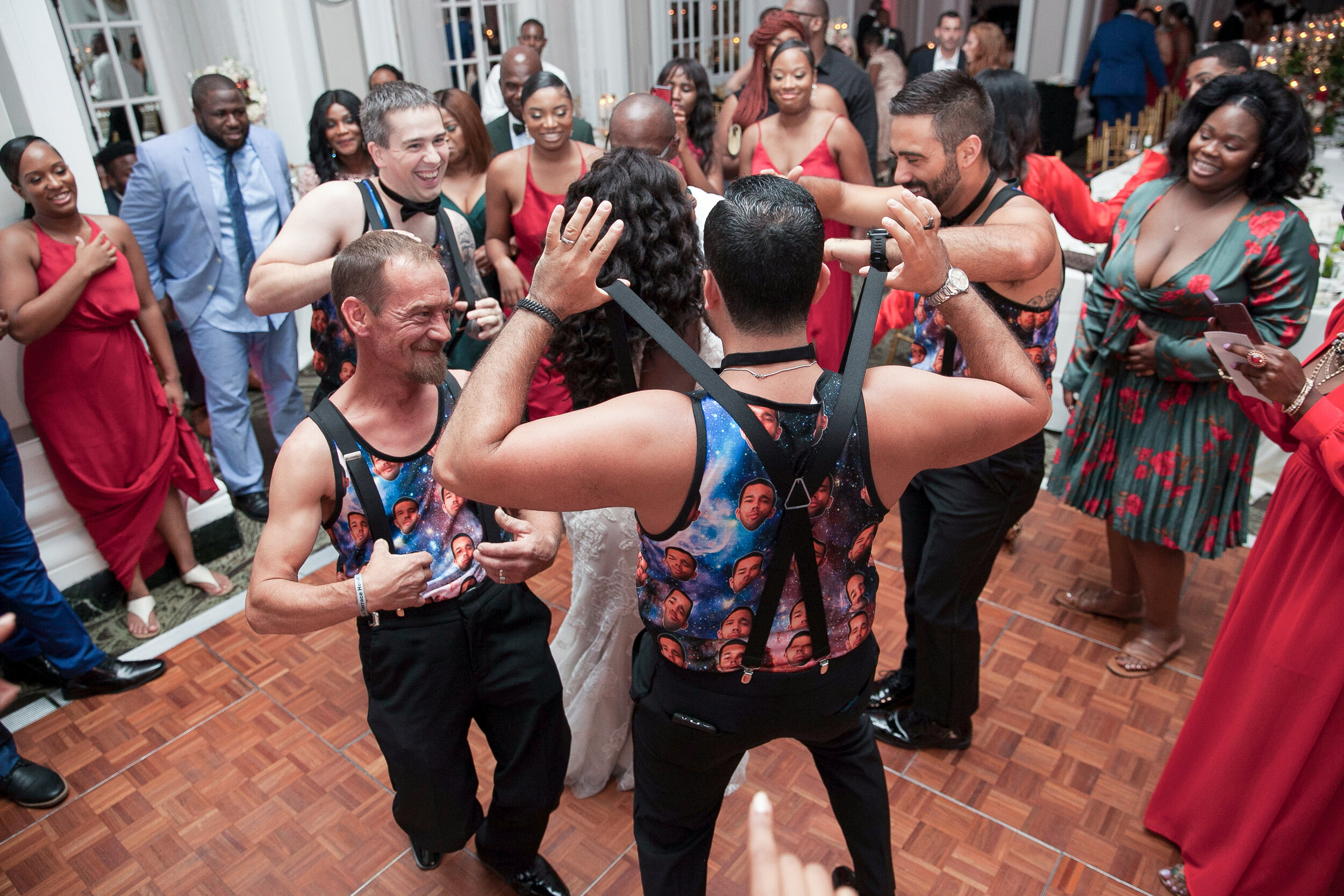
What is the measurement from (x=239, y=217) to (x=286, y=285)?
181 cm

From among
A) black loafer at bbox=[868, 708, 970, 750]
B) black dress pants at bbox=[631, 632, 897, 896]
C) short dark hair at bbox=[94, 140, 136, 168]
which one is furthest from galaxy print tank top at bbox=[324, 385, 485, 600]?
short dark hair at bbox=[94, 140, 136, 168]

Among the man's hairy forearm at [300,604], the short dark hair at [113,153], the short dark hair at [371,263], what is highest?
the short dark hair at [371,263]

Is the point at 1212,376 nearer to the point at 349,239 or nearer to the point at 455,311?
the point at 455,311

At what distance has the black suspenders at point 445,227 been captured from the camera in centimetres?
249

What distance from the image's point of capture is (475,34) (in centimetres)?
714

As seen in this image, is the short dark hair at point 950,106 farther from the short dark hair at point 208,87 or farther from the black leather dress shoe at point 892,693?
the short dark hair at point 208,87

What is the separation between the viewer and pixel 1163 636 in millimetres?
2922

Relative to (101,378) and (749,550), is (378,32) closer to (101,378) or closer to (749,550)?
(101,378)

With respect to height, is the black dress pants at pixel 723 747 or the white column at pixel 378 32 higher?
the white column at pixel 378 32

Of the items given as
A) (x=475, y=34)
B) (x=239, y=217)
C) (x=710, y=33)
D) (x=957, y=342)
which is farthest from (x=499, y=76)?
(x=710, y=33)

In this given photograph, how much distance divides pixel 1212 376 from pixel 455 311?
2181mm

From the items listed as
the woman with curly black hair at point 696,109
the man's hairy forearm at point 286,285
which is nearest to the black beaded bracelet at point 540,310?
the man's hairy forearm at point 286,285

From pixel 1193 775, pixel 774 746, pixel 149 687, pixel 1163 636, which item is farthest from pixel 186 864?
pixel 1163 636

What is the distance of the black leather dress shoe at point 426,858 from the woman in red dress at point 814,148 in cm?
242
